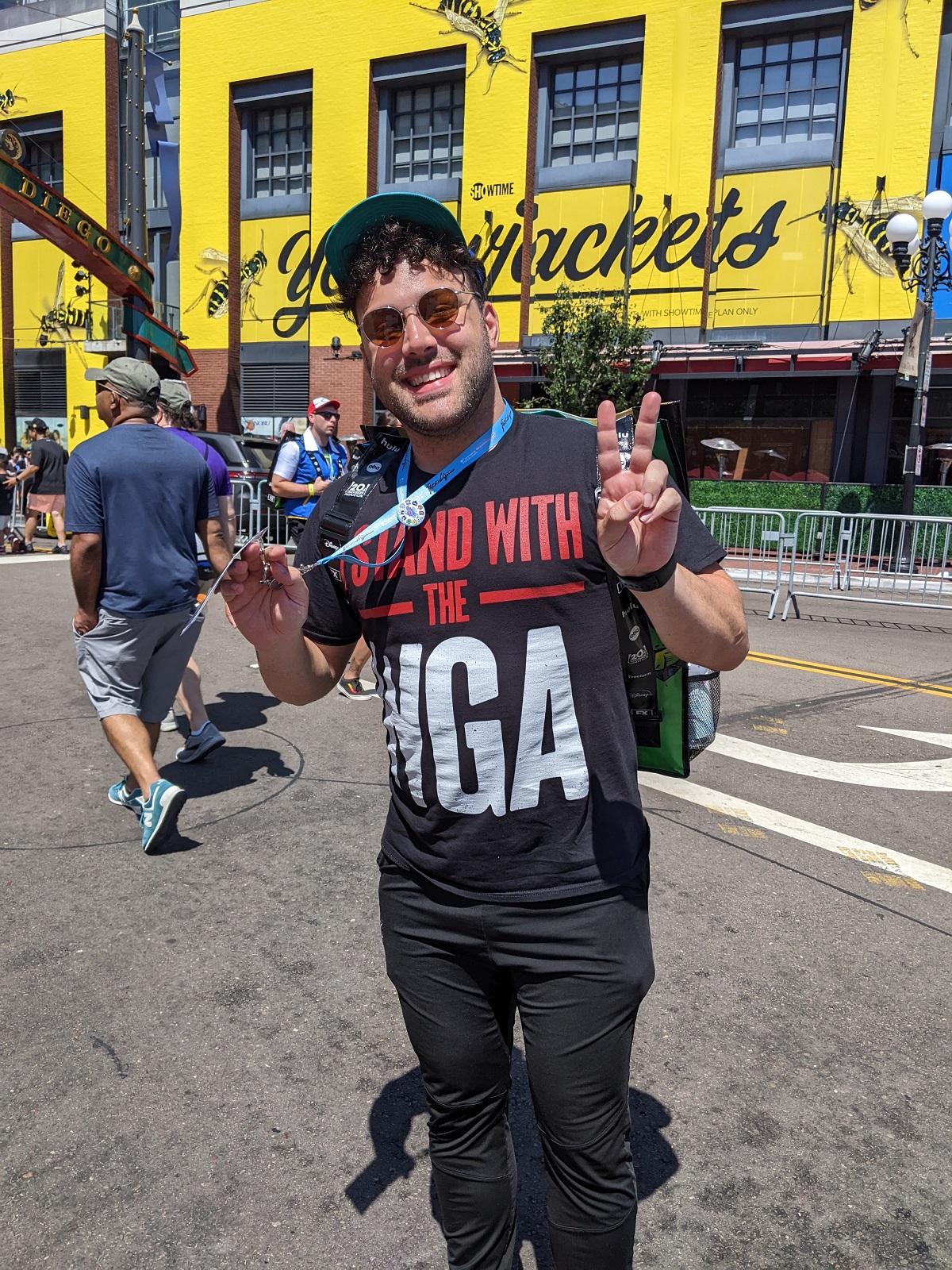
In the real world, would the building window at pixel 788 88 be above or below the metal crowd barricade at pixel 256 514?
above

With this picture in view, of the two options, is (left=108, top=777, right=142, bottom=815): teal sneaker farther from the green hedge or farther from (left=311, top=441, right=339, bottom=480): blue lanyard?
the green hedge

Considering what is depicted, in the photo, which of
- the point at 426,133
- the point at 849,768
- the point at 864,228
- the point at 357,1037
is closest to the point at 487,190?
the point at 426,133

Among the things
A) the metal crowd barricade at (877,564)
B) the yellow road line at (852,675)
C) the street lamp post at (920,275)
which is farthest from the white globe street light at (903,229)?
the yellow road line at (852,675)

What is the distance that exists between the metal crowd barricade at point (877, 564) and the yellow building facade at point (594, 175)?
24.6 ft

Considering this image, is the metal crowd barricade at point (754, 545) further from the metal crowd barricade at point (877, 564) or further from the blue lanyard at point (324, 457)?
the blue lanyard at point (324, 457)

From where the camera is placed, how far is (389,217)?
6.39 ft

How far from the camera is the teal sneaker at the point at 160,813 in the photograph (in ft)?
14.0

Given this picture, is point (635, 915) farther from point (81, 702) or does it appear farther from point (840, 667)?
point (840, 667)

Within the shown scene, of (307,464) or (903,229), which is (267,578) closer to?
(307,464)

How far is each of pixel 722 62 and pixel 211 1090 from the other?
24378 mm

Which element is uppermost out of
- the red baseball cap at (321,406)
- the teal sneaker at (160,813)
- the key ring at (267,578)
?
the red baseball cap at (321,406)

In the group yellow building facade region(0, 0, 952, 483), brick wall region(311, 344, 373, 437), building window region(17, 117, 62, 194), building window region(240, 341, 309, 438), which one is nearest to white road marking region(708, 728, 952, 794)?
yellow building facade region(0, 0, 952, 483)

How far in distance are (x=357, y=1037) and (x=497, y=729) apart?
1.69 meters

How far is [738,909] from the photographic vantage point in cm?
398
